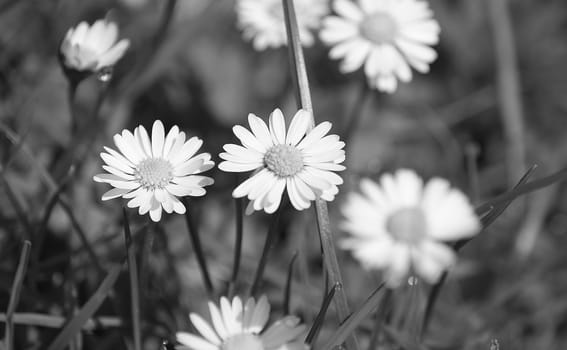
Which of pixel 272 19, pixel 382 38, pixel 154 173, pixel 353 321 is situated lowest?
pixel 353 321

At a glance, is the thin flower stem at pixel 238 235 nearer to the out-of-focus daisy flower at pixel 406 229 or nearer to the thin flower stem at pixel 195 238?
the thin flower stem at pixel 195 238

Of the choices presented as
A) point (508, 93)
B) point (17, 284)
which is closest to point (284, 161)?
point (17, 284)

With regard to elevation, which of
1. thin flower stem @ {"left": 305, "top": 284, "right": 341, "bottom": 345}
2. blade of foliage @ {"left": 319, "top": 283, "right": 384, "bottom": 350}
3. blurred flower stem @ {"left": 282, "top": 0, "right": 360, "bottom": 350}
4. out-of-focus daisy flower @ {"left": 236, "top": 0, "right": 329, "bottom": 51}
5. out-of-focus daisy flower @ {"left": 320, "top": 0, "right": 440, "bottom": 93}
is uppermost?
out-of-focus daisy flower @ {"left": 236, "top": 0, "right": 329, "bottom": 51}

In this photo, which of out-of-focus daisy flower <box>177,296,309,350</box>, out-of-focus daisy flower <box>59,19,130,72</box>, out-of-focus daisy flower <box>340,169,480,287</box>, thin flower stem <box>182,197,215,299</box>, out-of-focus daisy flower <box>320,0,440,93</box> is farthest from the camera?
out-of-focus daisy flower <box>320,0,440,93</box>

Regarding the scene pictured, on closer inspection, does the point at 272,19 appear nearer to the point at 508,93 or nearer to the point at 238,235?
the point at 238,235

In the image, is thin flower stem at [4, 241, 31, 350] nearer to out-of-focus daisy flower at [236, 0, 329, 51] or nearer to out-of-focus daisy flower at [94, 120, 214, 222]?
out-of-focus daisy flower at [94, 120, 214, 222]

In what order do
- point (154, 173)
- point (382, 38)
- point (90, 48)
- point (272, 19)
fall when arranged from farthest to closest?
point (272, 19), point (382, 38), point (90, 48), point (154, 173)

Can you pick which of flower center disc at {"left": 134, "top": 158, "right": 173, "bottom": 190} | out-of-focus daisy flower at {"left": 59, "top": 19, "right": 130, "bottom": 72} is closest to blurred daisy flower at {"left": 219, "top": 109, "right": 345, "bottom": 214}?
flower center disc at {"left": 134, "top": 158, "right": 173, "bottom": 190}
